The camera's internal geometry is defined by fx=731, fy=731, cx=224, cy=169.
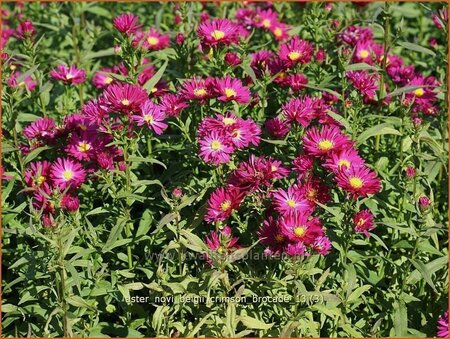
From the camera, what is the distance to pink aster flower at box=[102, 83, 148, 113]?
2.87 meters

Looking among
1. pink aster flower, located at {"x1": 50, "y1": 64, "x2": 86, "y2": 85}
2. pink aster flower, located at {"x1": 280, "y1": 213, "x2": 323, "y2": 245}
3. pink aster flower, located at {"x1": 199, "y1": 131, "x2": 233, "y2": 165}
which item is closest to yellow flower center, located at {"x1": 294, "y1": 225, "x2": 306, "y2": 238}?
pink aster flower, located at {"x1": 280, "y1": 213, "x2": 323, "y2": 245}

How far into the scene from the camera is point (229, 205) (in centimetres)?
275

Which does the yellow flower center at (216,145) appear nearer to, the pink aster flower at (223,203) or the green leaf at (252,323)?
the pink aster flower at (223,203)

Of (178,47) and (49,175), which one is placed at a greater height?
(178,47)

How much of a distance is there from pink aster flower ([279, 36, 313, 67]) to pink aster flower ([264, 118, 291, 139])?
13.5 inches

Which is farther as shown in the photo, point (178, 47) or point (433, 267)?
point (178, 47)

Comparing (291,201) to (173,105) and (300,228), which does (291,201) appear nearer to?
(300,228)

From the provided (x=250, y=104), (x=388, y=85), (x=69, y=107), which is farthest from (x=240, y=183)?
(x=388, y=85)

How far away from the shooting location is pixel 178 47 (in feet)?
11.7

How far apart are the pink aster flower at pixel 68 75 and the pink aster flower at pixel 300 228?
158 cm

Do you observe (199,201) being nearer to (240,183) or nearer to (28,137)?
(240,183)

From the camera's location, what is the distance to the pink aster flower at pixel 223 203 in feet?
9.02

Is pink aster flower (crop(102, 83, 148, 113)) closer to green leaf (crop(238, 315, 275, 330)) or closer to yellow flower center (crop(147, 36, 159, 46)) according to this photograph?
green leaf (crop(238, 315, 275, 330))

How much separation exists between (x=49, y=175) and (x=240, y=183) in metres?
0.86
